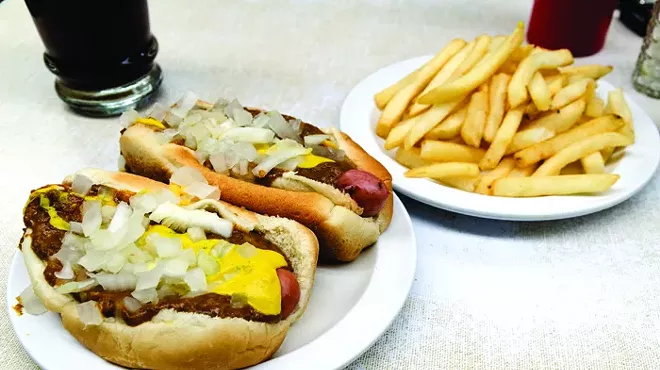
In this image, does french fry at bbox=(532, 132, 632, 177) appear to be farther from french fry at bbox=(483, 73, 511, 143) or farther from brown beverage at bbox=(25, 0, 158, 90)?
brown beverage at bbox=(25, 0, 158, 90)

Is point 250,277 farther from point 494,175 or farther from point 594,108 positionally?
point 594,108

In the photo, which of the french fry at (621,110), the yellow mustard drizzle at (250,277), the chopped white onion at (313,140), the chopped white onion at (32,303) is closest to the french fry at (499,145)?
A: the french fry at (621,110)

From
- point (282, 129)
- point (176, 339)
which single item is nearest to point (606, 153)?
point (282, 129)

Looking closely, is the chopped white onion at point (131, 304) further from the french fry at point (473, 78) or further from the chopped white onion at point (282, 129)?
the french fry at point (473, 78)

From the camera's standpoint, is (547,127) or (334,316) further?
(547,127)

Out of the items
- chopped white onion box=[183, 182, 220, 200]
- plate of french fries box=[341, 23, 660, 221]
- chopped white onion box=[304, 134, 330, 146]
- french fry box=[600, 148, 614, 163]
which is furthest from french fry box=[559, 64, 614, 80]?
chopped white onion box=[183, 182, 220, 200]

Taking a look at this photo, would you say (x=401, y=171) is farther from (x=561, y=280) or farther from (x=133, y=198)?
(x=133, y=198)
